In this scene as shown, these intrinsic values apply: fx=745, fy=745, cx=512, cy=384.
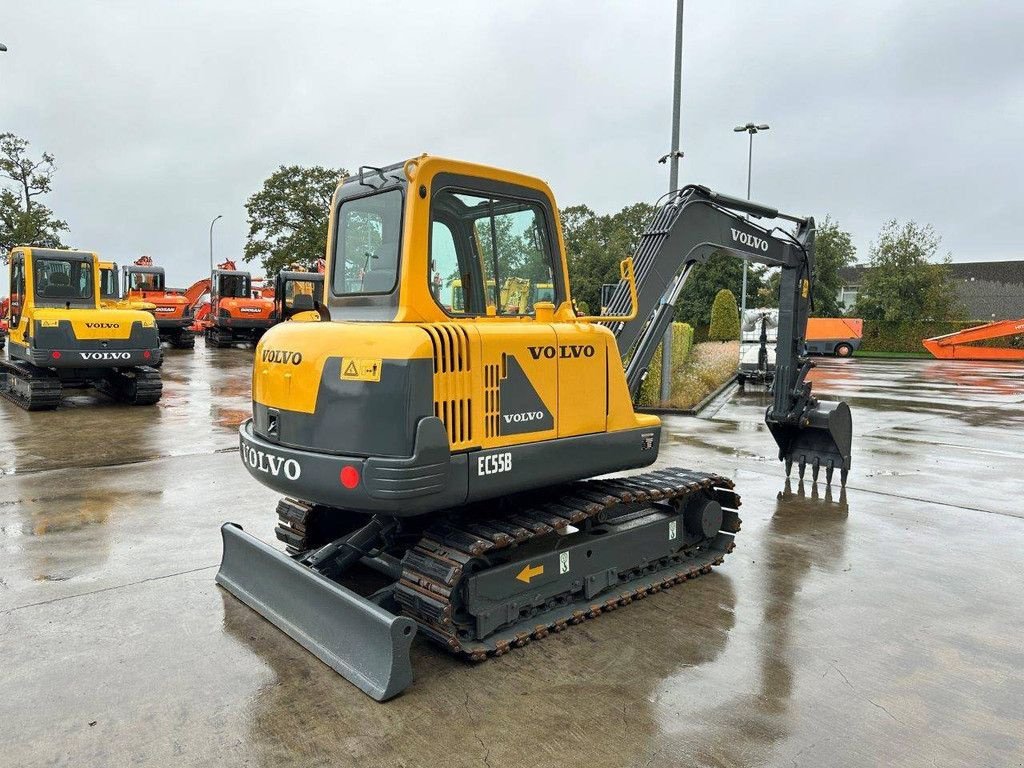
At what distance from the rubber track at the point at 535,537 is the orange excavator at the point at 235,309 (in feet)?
85.3

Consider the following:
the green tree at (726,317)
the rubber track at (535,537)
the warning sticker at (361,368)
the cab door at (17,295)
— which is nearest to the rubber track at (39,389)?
the cab door at (17,295)

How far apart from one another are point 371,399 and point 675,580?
9.48 ft

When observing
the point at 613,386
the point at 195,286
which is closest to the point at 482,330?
the point at 613,386

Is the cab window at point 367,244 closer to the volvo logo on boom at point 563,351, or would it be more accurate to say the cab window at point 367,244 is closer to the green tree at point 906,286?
the volvo logo on boom at point 563,351

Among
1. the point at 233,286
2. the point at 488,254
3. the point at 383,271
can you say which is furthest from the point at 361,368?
the point at 233,286

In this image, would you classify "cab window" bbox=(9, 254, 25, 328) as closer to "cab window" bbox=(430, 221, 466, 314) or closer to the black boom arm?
the black boom arm

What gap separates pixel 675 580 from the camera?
5609 millimetres

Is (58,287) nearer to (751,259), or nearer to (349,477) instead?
(751,259)

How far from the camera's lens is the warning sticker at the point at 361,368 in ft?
13.3

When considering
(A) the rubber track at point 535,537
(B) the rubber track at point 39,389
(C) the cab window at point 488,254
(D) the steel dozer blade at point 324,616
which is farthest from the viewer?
(B) the rubber track at point 39,389

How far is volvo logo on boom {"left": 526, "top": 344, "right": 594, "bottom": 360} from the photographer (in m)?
4.63

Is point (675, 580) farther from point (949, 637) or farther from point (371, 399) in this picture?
point (371, 399)

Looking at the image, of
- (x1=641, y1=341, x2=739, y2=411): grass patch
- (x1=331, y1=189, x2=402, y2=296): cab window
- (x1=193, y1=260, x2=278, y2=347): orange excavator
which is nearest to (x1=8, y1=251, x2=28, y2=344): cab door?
(x1=331, y1=189, x2=402, y2=296): cab window

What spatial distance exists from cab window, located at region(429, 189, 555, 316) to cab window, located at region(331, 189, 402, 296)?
0.25 metres
